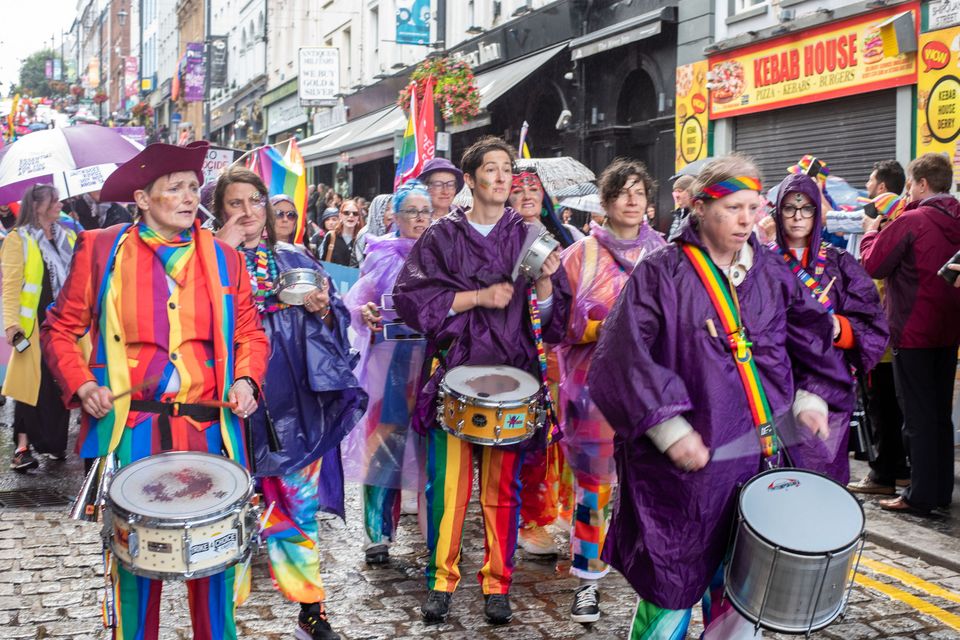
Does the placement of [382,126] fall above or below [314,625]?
above

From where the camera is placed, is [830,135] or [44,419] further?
[830,135]

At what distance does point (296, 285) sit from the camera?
4.79 meters

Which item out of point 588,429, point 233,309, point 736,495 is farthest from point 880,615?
point 233,309

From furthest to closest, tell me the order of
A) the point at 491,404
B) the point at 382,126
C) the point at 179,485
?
the point at 382,126 → the point at 491,404 → the point at 179,485

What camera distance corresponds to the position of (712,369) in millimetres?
3453

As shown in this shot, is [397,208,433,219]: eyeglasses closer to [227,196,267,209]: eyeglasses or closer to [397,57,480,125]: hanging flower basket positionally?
[227,196,267,209]: eyeglasses

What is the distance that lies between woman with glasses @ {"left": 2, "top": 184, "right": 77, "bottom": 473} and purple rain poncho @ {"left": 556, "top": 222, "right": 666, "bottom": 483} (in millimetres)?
4223

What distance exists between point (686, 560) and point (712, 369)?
603 mm

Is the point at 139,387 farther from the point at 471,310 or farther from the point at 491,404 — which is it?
the point at 471,310

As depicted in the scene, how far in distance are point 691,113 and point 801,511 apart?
46.0 ft

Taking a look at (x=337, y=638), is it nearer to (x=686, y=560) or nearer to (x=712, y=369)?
(x=686, y=560)

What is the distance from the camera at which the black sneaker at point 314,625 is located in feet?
15.0

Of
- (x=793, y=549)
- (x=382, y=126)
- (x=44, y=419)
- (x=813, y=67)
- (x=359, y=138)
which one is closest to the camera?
(x=793, y=549)

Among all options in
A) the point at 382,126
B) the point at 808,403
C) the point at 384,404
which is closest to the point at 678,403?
the point at 808,403
